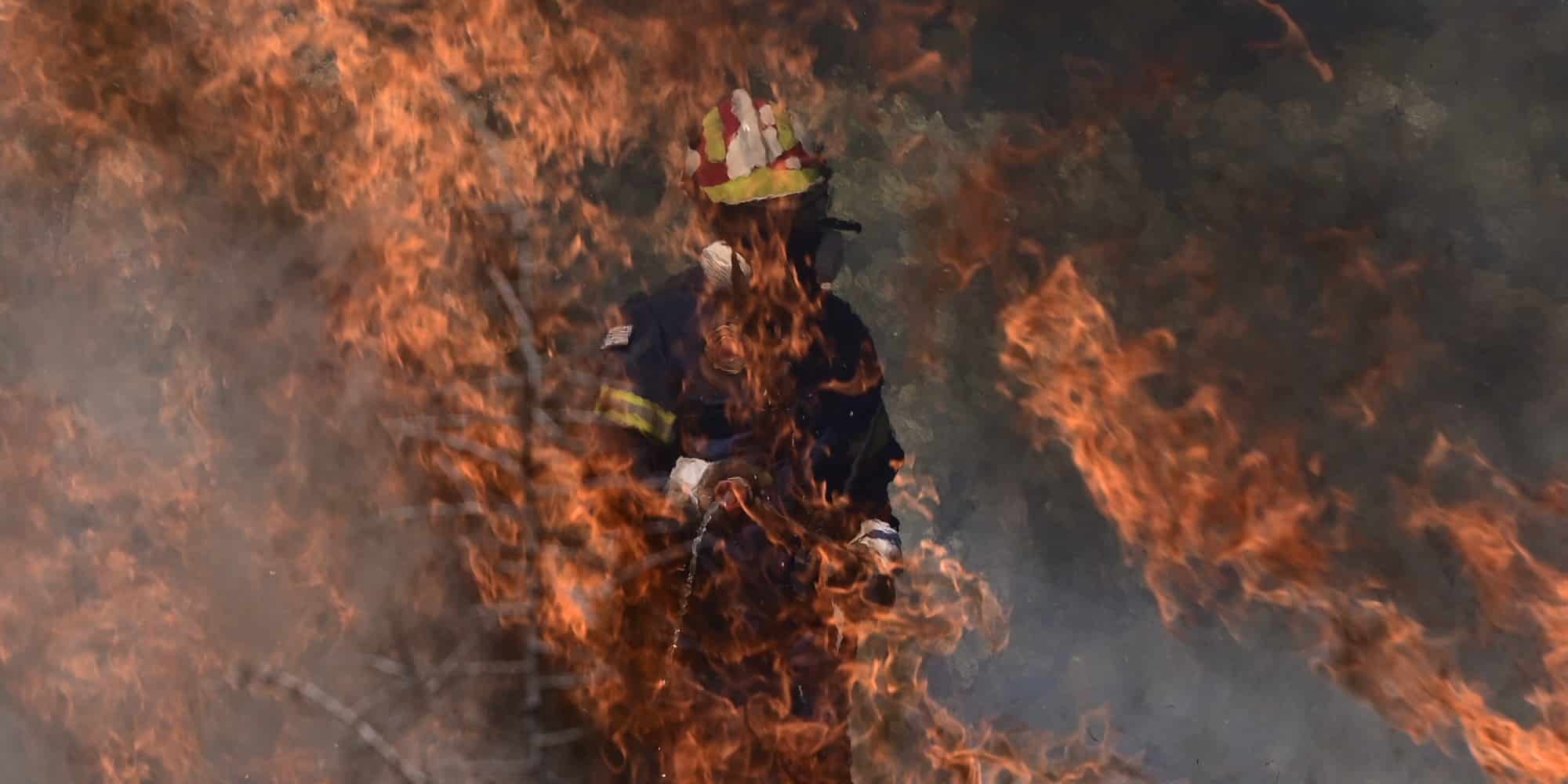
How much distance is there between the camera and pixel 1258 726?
227 cm

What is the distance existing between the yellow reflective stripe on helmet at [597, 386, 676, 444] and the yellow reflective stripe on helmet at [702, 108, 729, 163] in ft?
2.25

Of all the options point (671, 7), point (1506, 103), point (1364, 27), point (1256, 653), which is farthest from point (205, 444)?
point (1506, 103)

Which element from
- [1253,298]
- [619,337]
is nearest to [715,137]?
[619,337]

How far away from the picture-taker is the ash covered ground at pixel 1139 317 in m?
2.17

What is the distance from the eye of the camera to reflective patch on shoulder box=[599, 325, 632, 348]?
7.53 ft

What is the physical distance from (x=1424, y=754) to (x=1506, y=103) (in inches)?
68.9

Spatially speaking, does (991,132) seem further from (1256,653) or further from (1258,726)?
(1258,726)

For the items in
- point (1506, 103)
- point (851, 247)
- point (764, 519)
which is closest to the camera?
point (1506, 103)

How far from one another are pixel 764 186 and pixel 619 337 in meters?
0.59

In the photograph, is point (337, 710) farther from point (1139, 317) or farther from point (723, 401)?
→ point (1139, 317)

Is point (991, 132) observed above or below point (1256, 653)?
above

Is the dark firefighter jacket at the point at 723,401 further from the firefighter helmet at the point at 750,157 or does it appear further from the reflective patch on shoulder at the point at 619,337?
the firefighter helmet at the point at 750,157

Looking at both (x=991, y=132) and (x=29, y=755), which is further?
(x=991, y=132)

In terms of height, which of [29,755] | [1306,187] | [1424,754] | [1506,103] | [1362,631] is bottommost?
[1424,754]
